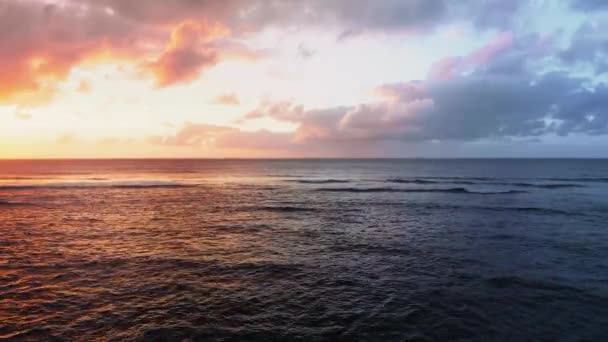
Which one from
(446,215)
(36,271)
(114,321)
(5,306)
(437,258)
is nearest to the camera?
(114,321)

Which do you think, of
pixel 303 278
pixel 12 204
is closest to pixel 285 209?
pixel 303 278

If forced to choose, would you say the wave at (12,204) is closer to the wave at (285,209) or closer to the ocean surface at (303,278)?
the ocean surface at (303,278)

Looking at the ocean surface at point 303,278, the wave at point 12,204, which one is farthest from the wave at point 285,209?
the wave at point 12,204

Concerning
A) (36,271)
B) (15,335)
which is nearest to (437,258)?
(15,335)

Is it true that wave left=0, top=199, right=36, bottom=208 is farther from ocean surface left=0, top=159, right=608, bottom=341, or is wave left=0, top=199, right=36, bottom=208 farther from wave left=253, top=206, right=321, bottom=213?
wave left=253, top=206, right=321, bottom=213

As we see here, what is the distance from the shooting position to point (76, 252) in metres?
26.7

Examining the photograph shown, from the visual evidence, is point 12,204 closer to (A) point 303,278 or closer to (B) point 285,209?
(B) point 285,209

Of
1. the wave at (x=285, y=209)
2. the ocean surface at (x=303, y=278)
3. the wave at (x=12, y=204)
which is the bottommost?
the ocean surface at (x=303, y=278)

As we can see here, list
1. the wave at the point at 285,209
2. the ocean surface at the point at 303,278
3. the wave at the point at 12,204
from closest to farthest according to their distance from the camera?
the ocean surface at the point at 303,278 → the wave at the point at 285,209 → the wave at the point at 12,204

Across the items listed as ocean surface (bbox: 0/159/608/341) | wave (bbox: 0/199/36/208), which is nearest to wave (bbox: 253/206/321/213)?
ocean surface (bbox: 0/159/608/341)

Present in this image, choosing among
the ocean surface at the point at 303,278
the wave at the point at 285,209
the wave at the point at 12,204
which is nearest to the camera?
the ocean surface at the point at 303,278

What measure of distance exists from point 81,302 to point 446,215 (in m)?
39.7

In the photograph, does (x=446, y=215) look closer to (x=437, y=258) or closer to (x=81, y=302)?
(x=437, y=258)

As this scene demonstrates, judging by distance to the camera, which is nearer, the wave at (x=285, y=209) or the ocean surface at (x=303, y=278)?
the ocean surface at (x=303, y=278)
